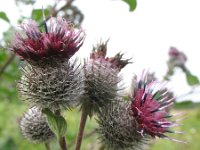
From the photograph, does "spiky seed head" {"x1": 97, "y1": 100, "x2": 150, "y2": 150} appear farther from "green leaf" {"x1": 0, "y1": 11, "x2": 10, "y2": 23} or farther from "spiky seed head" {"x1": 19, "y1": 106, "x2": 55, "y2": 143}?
"green leaf" {"x1": 0, "y1": 11, "x2": 10, "y2": 23}

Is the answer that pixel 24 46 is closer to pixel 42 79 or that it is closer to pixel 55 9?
pixel 42 79

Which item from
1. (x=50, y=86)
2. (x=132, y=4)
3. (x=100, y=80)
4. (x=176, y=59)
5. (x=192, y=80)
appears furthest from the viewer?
(x=176, y=59)

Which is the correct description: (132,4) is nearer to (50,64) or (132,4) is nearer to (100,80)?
(100,80)

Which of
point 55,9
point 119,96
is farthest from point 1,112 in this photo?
point 119,96

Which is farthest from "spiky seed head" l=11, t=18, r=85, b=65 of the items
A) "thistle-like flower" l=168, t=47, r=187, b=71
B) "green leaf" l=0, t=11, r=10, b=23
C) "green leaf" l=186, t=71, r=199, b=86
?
"thistle-like flower" l=168, t=47, r=187, b=71

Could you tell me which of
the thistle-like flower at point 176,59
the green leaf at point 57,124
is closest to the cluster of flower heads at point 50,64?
the green leaf at point 57,124

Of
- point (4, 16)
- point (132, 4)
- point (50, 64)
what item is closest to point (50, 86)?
point (50, 64)

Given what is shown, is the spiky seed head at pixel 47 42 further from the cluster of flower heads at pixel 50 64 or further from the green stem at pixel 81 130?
the green stem at pixel 81 130
